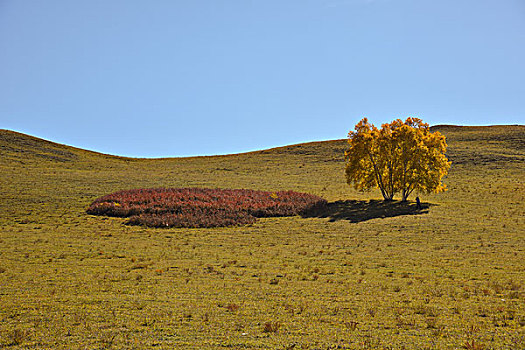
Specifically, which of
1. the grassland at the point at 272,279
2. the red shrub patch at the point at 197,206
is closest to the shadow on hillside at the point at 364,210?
the grassland at the point at 272,279

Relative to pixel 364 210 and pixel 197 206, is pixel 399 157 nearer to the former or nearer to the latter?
pixel 364 210

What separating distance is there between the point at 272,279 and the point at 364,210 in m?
24.4

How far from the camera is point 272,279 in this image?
15.3m

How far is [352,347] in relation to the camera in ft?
28.2

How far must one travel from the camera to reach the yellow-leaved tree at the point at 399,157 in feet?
128

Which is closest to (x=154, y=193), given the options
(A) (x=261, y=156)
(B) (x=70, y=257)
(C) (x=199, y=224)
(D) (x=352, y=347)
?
(C) (x=199, y=224)

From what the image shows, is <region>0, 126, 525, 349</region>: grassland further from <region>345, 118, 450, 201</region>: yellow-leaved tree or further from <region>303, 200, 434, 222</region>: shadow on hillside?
<region>345, 118, 450, 201</region>: yellow-leaved tree

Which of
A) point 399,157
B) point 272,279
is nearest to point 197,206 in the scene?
point 272,279

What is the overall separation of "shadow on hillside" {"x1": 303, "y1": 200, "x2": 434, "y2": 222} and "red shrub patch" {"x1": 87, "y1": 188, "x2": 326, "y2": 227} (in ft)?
4.87

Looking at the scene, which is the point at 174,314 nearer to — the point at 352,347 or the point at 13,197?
the point at 352,347

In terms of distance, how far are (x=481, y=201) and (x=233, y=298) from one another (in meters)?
36.0

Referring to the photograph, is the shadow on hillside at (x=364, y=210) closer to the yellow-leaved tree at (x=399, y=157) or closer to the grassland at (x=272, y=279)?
the grassland at (x=272, y=279)

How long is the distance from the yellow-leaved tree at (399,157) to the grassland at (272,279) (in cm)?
279

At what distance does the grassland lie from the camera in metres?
9.45
